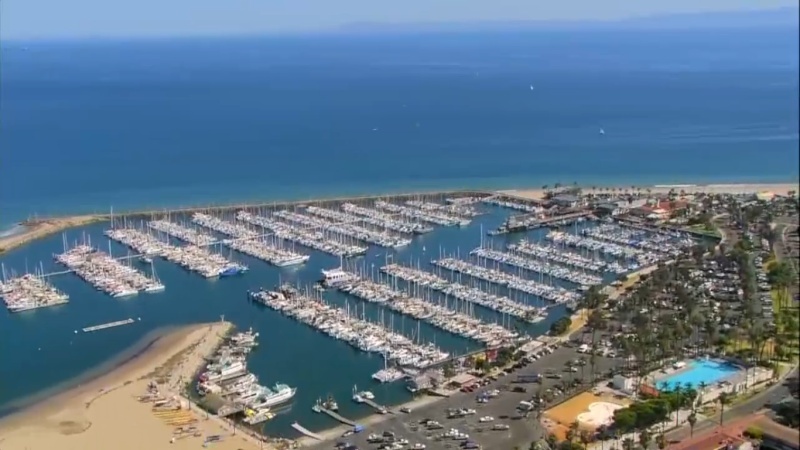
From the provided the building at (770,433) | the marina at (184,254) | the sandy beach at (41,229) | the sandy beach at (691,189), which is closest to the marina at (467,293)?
the marina at (184,254)

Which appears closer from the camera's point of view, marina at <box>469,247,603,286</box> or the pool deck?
the pool deck

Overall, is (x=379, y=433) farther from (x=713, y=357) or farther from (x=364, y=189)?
(x=364, y=189)

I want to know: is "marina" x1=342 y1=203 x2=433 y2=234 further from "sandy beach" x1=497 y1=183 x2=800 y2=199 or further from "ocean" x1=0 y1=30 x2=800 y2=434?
"sandy beach" x1=497 y1=183 x2=800 y2=199

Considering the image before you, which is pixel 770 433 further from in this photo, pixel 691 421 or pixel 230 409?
pixel 230 409

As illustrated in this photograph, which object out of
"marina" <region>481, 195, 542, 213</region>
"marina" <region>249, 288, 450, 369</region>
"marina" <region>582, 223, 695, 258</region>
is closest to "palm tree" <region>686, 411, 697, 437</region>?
"marina" <region>249, 288, 450, 369</region>

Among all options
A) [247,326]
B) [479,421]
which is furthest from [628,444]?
[247,326]

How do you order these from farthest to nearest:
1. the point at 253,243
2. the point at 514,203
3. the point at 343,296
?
the point at 514,203, the point at 253,243, the point at 343,296
